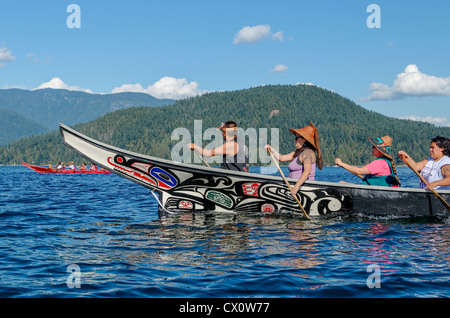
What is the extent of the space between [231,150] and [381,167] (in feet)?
11.9

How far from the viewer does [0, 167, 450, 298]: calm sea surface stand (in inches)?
229

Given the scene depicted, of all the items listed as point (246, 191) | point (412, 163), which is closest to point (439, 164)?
point (412, 163)

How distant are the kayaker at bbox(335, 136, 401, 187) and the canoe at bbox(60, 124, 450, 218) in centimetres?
44

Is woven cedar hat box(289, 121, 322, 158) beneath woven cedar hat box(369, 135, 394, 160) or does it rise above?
above

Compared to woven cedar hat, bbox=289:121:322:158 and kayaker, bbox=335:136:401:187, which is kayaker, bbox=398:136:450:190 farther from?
woven cedar hat, bbox=289:121:322:158

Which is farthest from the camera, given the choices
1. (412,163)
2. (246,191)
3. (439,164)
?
(412,163)

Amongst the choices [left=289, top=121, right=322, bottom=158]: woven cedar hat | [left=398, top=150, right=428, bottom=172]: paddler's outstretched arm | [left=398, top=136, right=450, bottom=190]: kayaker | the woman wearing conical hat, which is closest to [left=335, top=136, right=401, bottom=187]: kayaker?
[left=398, top=150, right=428, bottom=172]: paddler's outstretched arm

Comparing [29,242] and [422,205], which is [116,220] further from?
[422,205]

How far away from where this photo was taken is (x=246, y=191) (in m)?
11.2

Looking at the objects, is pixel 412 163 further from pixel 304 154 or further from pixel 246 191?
pixel 246 191

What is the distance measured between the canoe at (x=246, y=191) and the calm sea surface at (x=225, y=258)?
0.36 metres

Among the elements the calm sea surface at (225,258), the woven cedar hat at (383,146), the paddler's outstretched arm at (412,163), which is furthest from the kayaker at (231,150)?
the paddler's outstretched arm at (412,163)
